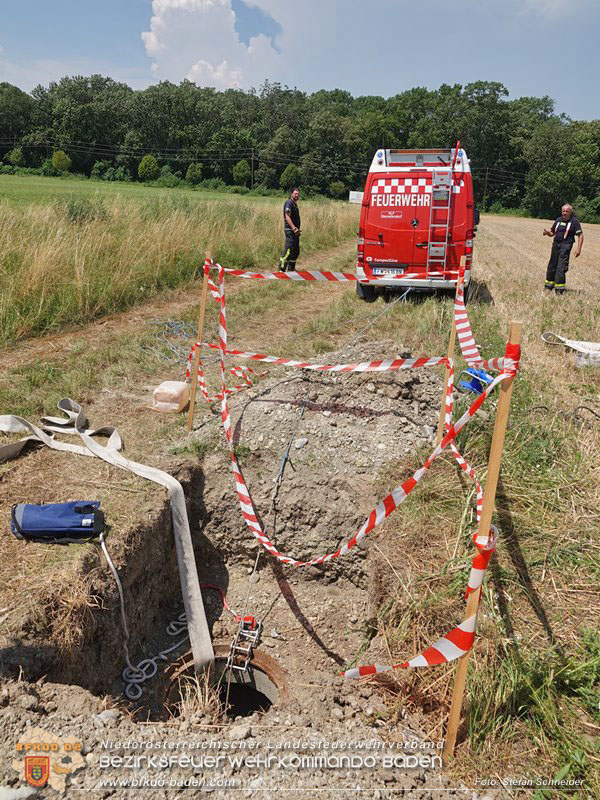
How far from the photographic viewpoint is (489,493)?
7.58 feet

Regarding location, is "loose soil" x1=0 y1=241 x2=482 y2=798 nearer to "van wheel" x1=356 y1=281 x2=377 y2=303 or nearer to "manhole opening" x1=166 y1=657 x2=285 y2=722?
"manhole opening" x1=166 y1=657 x2=285 y2=722

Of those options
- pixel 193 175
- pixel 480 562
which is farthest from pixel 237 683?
pixel 193 175

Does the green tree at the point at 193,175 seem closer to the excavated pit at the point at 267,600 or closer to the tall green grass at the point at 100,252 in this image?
the tall green grass at the point at 100,252

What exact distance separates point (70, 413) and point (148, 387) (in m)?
1.17

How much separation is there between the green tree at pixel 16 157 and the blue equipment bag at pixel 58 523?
6662 cm

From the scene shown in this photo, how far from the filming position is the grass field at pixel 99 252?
7.54 m

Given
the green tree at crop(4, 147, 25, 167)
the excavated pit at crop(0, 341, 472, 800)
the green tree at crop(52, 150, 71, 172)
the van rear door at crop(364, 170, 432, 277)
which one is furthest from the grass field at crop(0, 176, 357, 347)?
the green tree at crop(4, 147, 25, 167)

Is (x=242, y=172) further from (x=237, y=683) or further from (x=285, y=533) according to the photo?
(x=237, y=683)

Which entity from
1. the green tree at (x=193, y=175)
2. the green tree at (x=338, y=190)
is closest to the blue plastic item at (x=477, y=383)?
the green tree at (x=338, y=190)

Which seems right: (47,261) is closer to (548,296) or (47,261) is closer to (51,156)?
(548,296)

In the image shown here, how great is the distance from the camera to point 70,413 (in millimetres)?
5012

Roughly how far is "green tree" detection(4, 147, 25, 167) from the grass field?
183ft

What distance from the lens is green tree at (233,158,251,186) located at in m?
60.9

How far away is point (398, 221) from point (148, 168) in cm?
5958
